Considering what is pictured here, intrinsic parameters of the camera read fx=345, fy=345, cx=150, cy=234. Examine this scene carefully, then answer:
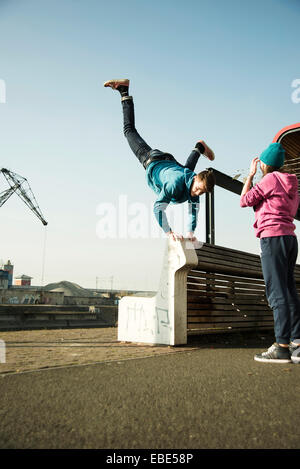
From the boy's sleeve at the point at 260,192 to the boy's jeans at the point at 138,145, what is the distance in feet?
5.55

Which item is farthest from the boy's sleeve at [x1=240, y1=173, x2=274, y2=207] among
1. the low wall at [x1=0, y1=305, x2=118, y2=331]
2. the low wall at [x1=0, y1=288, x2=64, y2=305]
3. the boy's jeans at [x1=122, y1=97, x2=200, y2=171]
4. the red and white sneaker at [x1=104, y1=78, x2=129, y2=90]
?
the low wall at [x1=0, y1=288, x2=64, y2=305]

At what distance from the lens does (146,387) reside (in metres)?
2.42

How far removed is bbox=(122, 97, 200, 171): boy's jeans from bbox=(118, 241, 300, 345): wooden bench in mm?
1252

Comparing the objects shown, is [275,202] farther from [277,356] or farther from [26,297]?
[26,297]

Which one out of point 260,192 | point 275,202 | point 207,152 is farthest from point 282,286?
point 207,152

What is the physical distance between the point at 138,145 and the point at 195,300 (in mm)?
2545

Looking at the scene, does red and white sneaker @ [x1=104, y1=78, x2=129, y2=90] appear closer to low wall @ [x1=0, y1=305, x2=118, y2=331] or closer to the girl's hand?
the girl's hand

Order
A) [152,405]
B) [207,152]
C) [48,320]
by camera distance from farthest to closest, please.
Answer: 1. [48,320]
2. [207,152]
3. [152,405]

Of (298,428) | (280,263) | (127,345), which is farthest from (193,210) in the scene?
(298,428)

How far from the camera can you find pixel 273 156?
368 centimetres

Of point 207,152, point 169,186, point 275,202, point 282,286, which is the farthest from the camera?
point 207,152

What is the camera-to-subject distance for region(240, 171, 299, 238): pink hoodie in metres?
3.47
